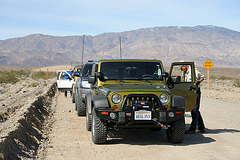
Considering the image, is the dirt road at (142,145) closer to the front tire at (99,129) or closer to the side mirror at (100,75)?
the front tire at (99,129)

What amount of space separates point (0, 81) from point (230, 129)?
127ft

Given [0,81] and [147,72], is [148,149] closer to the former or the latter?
[147,72]

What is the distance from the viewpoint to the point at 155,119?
8.11 m

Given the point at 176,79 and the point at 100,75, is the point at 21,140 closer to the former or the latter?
the point at 100,75

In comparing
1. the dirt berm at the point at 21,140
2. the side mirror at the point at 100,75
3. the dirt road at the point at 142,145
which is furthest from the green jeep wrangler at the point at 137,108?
the dirt berm at the point at 21,140

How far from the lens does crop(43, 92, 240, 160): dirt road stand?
24.9 feet

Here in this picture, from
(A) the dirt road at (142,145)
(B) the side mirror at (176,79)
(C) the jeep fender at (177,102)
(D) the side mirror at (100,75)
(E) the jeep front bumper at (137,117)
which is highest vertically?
(D) the side mirror at (100,75)

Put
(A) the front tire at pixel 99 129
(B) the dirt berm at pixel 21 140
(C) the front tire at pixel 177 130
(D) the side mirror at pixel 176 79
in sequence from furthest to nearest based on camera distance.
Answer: (D) the side mirror at pixel 176 79
(C) the front tire at pixel 177 130
(A) the front tire at pixel 99 129
(B) the dirt berm at pixel 21 140

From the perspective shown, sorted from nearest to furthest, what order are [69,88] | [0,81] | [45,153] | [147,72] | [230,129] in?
[45,153], [147,72], [230,129], [69,88], [0,81]

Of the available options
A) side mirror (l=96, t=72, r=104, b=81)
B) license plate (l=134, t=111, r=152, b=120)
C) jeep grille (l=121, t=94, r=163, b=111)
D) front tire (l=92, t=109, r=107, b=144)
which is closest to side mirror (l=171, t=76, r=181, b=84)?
jeep grille (l=121, t=94, r=163, b=111)

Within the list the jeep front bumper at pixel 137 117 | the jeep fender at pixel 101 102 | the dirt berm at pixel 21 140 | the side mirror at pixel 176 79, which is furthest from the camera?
the side mirror at pixel 176 79

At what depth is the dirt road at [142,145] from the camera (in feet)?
24.9

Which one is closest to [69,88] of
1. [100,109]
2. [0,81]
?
[100,109]

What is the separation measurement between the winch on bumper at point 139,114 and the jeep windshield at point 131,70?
1.41 meters
